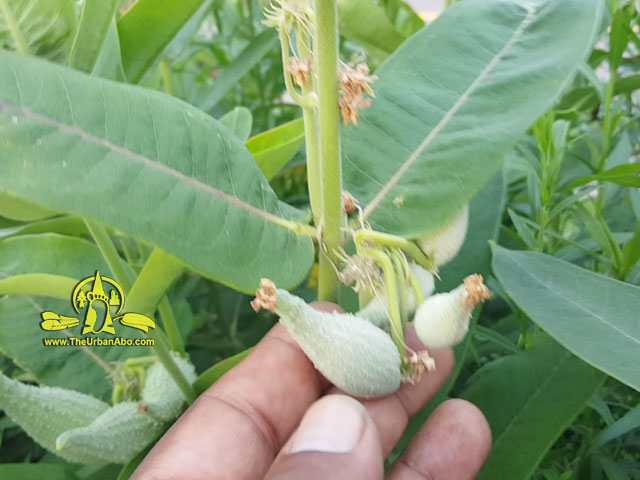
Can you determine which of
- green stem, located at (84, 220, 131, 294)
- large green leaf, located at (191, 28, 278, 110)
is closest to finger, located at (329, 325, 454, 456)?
green stem, located at (84, 220, 131, 294)

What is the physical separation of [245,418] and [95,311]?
20cm

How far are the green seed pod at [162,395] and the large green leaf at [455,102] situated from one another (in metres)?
0.26

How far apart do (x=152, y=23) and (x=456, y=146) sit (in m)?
0.29

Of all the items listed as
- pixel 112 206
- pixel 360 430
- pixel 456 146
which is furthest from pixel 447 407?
pixel 112 206

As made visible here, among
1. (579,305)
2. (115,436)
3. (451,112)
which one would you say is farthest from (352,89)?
(115,436)

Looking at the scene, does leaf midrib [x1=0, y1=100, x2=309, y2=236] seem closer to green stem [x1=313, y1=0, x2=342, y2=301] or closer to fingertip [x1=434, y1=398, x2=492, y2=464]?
green stem [x1=313, y1=0, x2=342, y2=301]

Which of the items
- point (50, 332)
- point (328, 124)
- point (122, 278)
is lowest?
point (50, 332)

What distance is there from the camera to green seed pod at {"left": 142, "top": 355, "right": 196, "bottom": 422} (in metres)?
0.54

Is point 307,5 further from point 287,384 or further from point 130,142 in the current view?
point 287,384

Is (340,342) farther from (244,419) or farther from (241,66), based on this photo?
(241,66)

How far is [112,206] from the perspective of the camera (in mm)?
362

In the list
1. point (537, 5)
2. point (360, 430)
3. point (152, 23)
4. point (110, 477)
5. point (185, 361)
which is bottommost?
point (110, 477)

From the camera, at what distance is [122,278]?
517mm

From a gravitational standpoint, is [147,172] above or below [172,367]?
above
